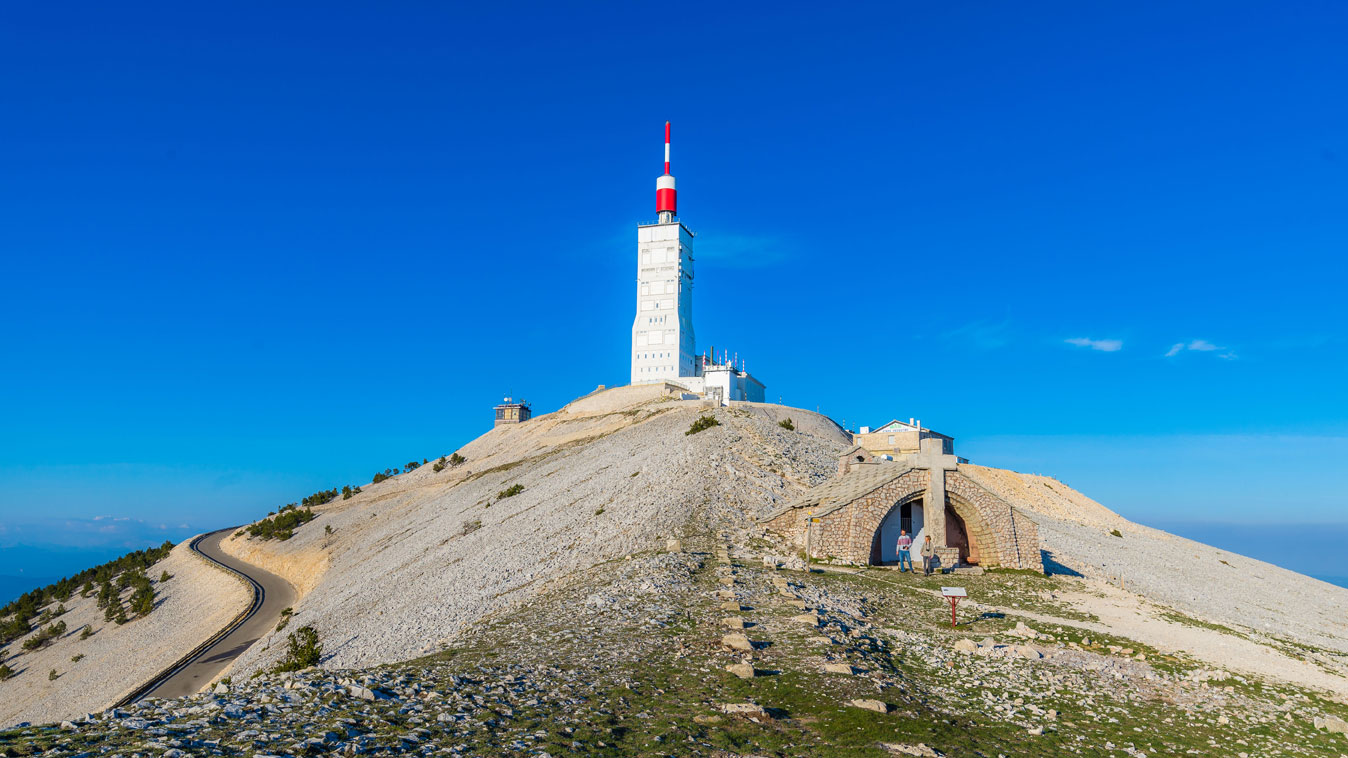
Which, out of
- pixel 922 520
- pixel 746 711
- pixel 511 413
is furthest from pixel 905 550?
pixel 511 413

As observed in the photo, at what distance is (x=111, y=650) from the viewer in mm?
50656

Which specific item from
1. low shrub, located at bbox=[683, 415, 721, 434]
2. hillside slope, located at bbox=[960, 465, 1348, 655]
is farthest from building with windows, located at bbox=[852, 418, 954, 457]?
low shrub, located at bbox=[683, 415, 721, 434]

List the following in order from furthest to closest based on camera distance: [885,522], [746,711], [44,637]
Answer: [44,637], [885,522], [746,711]

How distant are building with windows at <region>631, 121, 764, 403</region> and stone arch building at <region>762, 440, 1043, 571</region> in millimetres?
90351

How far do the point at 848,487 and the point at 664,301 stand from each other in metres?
98.6

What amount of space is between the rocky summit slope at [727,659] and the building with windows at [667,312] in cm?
8064

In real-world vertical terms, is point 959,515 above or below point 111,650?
above

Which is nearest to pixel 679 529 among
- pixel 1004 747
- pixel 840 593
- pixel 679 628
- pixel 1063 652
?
pixel 840 593

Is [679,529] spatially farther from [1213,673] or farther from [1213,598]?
[1213,598]

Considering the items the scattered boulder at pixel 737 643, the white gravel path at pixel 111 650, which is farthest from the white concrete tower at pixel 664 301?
the scattered boulder at pixel 737 643

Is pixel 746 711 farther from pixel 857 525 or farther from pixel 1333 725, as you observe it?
pixel 857 525

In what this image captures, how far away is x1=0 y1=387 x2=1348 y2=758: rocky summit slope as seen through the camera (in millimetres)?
12328

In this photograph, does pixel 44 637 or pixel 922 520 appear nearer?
pixel 922 520

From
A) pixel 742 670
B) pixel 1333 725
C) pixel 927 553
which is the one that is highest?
pixel 927 553
